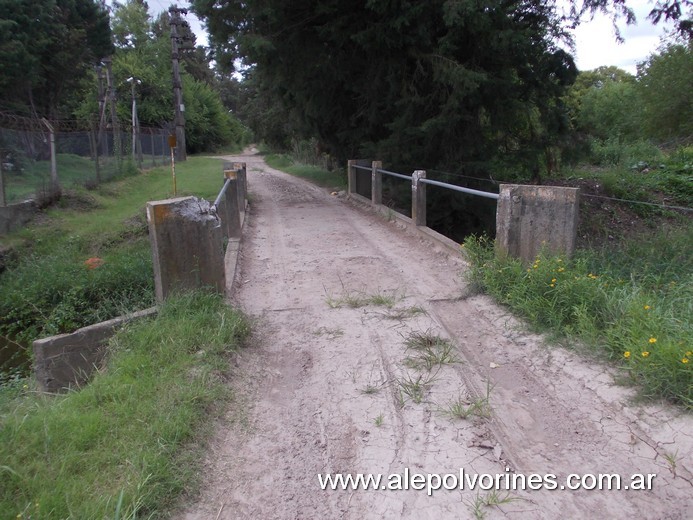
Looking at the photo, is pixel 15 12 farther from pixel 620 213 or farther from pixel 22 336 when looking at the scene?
pixel 620 213

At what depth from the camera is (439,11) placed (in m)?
11.5

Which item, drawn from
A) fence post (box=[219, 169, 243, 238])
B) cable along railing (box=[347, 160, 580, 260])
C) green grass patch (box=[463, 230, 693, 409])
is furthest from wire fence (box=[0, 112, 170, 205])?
green grass patch (box=[463, 230, 693, 409])

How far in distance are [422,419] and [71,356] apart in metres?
2.98

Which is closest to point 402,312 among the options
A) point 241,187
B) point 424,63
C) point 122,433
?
point 122,433

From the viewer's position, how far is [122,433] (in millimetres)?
3154

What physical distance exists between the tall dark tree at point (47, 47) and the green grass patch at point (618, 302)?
24.2m

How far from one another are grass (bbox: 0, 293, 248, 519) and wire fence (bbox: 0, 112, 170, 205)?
10174mm

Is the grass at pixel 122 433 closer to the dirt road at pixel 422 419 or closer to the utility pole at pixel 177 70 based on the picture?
the dirt road at pixel 422 419

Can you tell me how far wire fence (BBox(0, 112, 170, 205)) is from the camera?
43.7 ft

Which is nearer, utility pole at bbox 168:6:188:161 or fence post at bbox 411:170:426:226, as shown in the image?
fence post at bbox 411:170:426:226

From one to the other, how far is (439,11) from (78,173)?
12.0 m

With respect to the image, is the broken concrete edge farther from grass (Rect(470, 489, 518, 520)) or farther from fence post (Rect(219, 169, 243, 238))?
fence post (Rect(219, 169, 243, 238))

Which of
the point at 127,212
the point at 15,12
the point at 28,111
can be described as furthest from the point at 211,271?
the point at 28,111

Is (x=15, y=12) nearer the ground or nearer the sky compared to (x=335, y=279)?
nearer the sky
